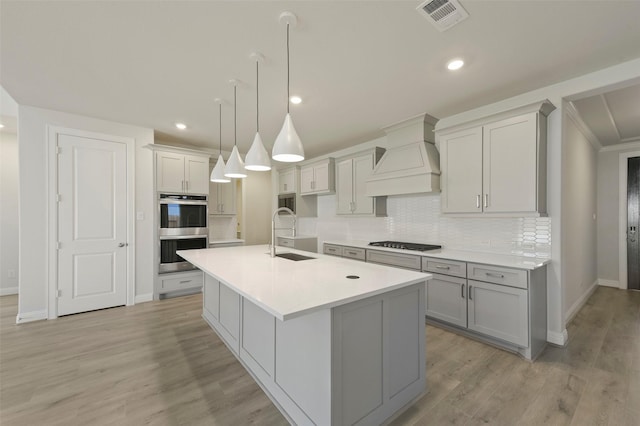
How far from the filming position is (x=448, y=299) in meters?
2.95

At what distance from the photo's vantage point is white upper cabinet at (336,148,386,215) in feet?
13.8

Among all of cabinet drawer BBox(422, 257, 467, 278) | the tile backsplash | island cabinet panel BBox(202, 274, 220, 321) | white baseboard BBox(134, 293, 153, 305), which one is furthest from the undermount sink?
white baseboard BBox(134, 293, 153, 305)

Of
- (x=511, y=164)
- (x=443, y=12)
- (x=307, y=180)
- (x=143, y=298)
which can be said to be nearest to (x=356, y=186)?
(x=307, y=180)

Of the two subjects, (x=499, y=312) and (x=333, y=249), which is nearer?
(x=499, y=312)

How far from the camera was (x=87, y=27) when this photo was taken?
6.24 ft

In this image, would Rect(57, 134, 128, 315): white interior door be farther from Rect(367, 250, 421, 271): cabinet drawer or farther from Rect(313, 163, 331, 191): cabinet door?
Rect(367, 250, 421, 271): cabinet drawer

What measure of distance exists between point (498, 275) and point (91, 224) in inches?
194

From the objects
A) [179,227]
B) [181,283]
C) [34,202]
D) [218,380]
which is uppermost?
[34,202]

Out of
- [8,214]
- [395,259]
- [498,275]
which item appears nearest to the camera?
[498,275]

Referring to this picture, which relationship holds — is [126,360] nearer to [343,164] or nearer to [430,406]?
[430,406]

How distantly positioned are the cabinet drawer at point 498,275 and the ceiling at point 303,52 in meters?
1.79

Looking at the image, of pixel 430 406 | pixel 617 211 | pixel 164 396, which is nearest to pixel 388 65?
pixel 430 406

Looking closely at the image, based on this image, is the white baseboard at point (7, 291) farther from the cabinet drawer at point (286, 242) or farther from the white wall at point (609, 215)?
the white wall at point (609, 215)

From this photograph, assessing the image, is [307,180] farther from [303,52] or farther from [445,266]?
[303,52]
